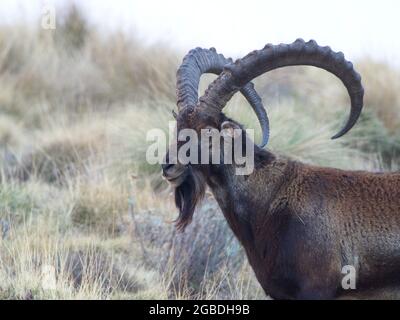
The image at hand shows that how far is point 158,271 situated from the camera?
9.59m

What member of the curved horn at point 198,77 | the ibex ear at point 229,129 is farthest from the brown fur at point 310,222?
the curved horn at point 198,77

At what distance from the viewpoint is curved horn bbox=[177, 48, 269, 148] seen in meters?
7.17

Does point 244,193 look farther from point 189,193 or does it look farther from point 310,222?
point 310,222

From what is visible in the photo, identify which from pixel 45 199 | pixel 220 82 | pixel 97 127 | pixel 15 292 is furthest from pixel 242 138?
pixel 97 127

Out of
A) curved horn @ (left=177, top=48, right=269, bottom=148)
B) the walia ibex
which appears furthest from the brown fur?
curved horn @ (left=177, top=48, right=269, bottom=148)

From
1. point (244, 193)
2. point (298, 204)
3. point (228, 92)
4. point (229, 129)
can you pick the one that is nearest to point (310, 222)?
point (298, 204)

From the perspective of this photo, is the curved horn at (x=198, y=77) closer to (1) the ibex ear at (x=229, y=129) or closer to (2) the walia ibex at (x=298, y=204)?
(2) the walia ibex at (x=298, y=204)

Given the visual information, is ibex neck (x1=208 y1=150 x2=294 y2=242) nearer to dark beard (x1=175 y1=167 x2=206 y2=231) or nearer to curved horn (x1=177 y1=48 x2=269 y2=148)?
dark beard (x1=175 y1=167 x2=206 y2=231)

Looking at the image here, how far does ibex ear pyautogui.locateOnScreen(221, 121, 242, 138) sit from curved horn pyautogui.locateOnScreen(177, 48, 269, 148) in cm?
25

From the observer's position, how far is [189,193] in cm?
706

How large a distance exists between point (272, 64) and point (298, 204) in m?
1.11

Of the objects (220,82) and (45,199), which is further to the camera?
(45,199)
